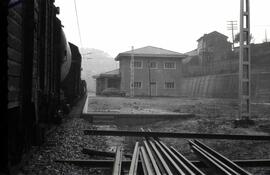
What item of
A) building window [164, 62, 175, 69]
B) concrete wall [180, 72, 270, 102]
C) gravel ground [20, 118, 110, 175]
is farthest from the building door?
gravel ground [20, 118, 110, 175]

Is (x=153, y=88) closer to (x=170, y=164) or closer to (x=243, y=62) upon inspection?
(x=243, y=62)

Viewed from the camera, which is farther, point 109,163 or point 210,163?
point 109,163

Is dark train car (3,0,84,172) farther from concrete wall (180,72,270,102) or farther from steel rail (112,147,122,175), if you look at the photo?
concrete wall (180,72,270,102)

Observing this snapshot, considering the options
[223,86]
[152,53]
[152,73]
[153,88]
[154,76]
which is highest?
[152,53]

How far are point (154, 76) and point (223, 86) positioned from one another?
31.1 feet

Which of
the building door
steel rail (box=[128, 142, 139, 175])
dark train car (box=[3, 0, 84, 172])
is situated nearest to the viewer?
dark train car (box=[3, 0, 84, 172])

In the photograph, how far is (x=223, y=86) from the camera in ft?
127

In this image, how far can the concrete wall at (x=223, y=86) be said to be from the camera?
33.7 m

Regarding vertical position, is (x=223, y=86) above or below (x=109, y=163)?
above

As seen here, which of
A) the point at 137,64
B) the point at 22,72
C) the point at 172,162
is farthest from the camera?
the point at 137,64

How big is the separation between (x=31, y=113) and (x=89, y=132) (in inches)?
112

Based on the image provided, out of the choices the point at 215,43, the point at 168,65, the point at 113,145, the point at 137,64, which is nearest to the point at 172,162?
the point at 113,145

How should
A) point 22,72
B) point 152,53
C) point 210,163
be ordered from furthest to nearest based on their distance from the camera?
point 152,53 → point 210,163 → point 22,72

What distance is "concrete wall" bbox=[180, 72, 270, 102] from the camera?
33.7 metres
